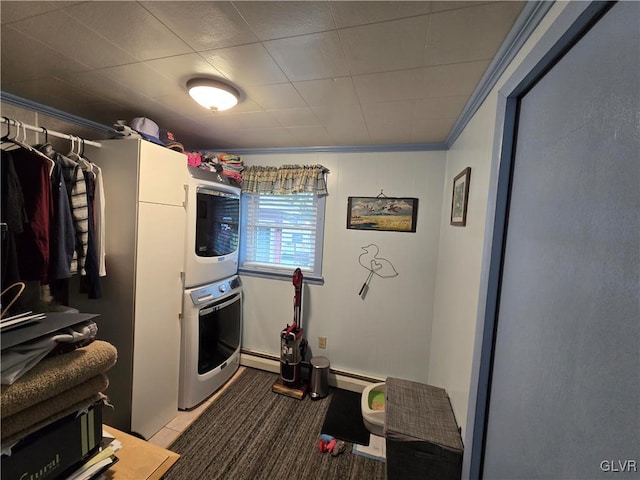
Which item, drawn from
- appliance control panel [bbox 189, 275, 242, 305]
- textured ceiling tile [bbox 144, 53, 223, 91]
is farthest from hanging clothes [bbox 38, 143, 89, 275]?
textured ceiling tile [bbox 144, 53, 223, 91]

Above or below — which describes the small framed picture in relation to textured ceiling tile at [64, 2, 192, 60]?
below

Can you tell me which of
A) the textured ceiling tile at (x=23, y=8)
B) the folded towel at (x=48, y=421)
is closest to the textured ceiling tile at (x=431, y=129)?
the textured ceiling tile at (x=23, y=8)

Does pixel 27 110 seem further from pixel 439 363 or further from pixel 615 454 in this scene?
pixel 439 363

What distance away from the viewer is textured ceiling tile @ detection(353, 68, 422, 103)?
121 centimetres

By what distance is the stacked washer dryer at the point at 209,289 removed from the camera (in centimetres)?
204

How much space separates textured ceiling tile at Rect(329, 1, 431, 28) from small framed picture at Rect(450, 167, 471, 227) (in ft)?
2.89

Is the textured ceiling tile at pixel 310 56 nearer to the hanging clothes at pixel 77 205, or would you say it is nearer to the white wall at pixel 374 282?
the white wall at pixel 374 282

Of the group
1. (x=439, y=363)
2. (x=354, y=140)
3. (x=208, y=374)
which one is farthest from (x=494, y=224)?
(x=208, y=374)

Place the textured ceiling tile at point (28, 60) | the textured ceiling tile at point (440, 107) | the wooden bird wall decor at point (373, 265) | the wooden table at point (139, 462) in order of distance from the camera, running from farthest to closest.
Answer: the wooden bird wall decor at point (373, 265)
the textured ceiling tile at point (440, 107)
the textured ceiling tile at point (28, 60)
the wooden table at point (139, 462)

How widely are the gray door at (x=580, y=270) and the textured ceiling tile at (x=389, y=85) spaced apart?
0.50 metres

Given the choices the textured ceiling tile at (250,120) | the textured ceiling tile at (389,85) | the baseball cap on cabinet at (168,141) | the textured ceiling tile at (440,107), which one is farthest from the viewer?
the baseball cap on cabinet at (168,141)

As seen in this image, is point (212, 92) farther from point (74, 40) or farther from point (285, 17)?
point (285, 17)

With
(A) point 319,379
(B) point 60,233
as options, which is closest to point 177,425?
(A) point 319,379

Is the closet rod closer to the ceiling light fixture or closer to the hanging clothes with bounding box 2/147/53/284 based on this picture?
the hanging clothes with bounding box 2/147/53/284
